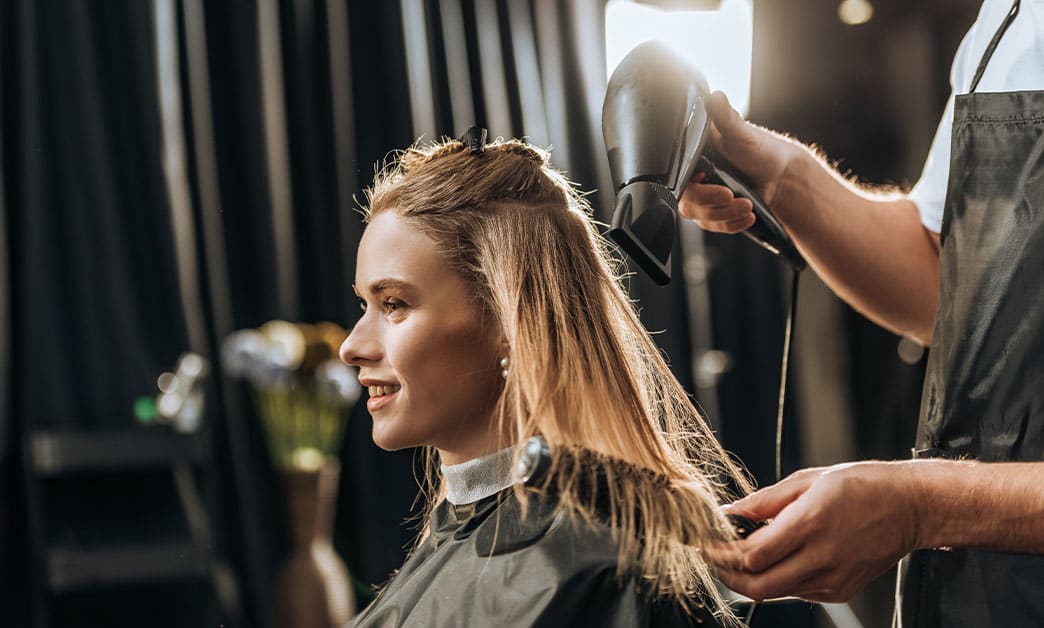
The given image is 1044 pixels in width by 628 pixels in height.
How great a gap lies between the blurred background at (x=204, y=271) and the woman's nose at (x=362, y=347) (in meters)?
1.02

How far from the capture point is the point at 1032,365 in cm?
88

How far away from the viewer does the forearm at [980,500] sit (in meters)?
0.79

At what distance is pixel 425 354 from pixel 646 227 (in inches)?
10.3

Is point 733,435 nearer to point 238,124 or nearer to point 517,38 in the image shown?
point 517,38

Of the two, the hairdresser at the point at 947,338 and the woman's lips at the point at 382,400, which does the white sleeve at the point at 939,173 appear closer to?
the hairdresser at the point at 947,338

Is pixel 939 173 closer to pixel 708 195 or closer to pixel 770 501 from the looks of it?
pixel 708 195

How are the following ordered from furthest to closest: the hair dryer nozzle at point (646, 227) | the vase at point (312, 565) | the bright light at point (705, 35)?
the vase at point (312, 565) < the bright light at point (705, 35) < the hair dryer nozzle at point (646, 227)

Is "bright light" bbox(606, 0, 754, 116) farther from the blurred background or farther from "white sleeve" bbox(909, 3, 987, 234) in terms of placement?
"white sleeve" bbox(909, 3, 987, 234)

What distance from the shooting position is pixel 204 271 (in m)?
2.39

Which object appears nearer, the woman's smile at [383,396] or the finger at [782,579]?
the finger at [782,579]

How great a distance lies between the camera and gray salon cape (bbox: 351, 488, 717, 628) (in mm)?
832

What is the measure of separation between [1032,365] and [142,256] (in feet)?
6.47

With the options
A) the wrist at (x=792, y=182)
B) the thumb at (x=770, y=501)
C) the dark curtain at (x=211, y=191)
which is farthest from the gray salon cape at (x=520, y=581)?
the dark curtain at (x=211, y=191)

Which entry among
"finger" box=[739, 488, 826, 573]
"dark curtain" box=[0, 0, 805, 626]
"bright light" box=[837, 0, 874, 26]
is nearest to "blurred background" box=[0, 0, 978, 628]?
"dark curtain" box=[0, 0, 805, 626]
